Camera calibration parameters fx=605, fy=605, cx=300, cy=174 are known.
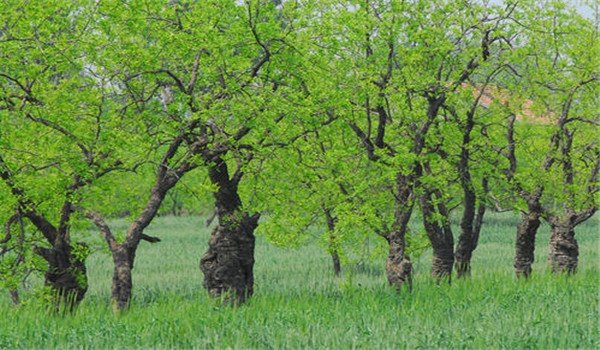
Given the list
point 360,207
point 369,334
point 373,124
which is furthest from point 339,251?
point 369,334

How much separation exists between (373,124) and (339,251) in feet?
14.1

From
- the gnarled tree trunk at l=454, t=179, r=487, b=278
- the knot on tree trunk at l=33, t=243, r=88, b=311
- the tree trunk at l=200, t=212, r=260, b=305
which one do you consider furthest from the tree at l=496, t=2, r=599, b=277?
the knot on tree trunk at l=33, t=243, r=88, b=311

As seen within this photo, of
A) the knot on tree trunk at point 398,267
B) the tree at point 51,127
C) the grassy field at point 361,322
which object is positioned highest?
the tree at point 51,127

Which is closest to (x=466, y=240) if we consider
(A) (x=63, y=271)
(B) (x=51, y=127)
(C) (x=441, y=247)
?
(C) (x=441, y=247)

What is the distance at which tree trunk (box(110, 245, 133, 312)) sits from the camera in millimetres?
11945

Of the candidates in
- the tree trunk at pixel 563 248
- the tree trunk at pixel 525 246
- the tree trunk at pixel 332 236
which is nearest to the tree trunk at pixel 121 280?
the tree trunk at pixel 332 236

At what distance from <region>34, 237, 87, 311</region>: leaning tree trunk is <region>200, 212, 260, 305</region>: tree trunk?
3.01m

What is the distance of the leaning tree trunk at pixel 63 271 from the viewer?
1245cm

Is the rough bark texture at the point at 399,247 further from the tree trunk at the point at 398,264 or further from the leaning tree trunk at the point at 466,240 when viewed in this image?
the leaning tree trunk at the point at 466,240

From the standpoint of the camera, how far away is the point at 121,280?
39.2 ft

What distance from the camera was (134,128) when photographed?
41.5ft

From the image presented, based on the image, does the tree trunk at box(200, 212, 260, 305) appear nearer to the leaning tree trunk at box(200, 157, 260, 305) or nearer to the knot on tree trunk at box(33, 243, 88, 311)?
the leaning tree trunk at box(200, 157, 260, 305)

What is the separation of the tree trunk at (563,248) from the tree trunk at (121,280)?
1179 cm

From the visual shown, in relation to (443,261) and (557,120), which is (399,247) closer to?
(443,261)
